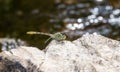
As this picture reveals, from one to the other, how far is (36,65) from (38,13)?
14.1 ft

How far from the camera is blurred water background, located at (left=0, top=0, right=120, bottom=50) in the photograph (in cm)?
500

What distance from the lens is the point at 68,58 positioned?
2.95 metres

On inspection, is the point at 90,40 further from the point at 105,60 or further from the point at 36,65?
the point at 36,65

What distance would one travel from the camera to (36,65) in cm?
279

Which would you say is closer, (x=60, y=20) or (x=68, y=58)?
(x=68, y=58)

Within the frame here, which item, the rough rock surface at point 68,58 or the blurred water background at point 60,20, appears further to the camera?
the blurred water background at point 60,20

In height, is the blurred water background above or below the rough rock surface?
above

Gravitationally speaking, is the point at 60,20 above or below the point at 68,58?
above

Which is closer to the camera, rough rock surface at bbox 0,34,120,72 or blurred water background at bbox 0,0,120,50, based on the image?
rough rock surface at bbox 0,34,120,72

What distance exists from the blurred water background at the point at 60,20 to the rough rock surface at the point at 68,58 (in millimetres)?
1100

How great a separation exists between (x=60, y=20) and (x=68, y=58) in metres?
3.28

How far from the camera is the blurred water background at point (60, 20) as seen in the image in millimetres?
5000

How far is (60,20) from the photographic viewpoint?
20.3ft

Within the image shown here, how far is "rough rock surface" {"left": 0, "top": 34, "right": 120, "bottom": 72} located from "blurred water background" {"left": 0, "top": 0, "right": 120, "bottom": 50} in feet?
3.61
